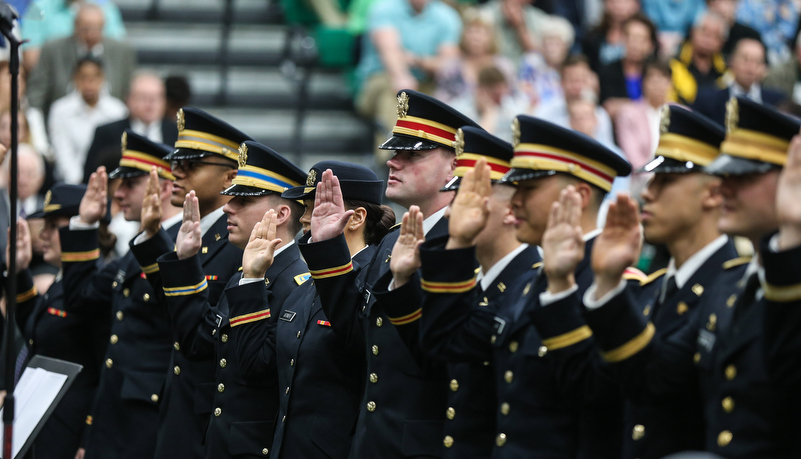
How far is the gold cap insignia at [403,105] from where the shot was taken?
4465 mm

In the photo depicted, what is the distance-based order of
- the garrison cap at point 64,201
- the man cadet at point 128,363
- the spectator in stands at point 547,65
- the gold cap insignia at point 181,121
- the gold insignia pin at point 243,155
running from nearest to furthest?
the gold insignia pin at point 243,155, the man cadet at point 128,363, the gold cap insignia at point 181,121, the garrison cap at point 64,201, the spectator in stands at point 547,65

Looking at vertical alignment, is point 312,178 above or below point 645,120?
above

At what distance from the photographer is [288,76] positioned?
11453 mm

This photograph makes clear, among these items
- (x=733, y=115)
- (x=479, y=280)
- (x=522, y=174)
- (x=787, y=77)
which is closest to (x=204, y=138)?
(x=479, y=280)

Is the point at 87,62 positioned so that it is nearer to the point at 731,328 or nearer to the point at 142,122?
the point at 142,122

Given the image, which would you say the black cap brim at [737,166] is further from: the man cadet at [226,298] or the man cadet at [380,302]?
the man cadet at [226,298]

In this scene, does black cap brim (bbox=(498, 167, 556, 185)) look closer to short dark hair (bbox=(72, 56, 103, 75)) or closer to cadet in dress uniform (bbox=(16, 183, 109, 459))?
cadet in dress uniform (bbox=(16, 183, 109, 459))

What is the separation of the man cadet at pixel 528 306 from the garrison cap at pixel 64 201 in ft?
10.4

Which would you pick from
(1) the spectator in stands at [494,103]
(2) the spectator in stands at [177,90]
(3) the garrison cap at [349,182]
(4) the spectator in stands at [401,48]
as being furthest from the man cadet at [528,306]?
(4) the spectator in stands at [401,48]

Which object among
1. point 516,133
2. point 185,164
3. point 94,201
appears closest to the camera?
point 516,133

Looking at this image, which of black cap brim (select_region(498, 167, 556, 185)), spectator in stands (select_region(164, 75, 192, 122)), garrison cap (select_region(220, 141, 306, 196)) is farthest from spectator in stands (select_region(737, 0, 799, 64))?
black cap brim (select_region(498, 167, 556, 185))

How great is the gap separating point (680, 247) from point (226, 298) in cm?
224

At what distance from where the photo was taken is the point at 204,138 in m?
5.52

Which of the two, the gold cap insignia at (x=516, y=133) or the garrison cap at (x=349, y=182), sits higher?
the gold cap insignia at (x=516, y=133)
